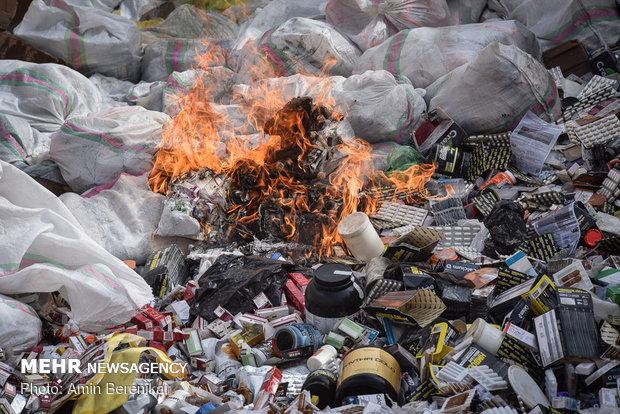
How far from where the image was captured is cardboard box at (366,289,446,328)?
211 centimetres

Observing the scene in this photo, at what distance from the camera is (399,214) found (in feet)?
10.4

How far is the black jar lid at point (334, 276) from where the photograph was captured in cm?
218

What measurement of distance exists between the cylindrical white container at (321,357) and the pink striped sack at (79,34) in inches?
139

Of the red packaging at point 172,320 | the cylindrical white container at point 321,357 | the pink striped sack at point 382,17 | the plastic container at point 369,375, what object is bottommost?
the red packaging at point 172,320

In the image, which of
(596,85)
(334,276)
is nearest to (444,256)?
(334,276)

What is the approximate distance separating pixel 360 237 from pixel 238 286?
0.67 m

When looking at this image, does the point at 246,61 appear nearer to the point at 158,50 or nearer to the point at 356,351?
the point at 158,50

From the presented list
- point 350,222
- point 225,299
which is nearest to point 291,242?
point 350,222

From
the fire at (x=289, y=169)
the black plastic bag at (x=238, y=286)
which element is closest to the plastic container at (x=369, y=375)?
the black plastic bag at (x=238, y=286)

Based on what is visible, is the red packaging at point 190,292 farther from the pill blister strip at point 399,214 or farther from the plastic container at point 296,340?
the pill blister strip at point 399,214

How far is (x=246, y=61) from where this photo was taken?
418 centimetres

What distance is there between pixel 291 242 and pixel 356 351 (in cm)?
117

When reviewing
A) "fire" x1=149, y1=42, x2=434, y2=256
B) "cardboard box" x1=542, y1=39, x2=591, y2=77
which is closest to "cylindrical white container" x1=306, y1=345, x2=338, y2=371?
"fire" x1=149, y1=42, x2=434, y2=256

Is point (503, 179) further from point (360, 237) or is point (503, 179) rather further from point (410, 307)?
point (410, 307)
